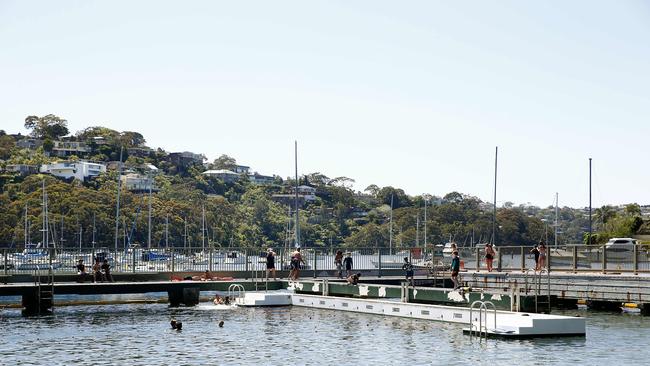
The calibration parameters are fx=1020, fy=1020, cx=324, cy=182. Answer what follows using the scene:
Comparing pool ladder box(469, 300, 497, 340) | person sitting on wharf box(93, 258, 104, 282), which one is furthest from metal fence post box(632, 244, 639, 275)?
person sitting on wharf box(93, 258, 104, 282)

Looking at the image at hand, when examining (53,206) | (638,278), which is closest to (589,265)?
(638,278)

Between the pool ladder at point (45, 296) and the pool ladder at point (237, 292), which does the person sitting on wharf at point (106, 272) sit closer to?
the pool ladder at point (45, 296)

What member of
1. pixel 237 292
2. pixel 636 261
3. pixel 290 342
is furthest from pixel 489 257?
pixel 290 342

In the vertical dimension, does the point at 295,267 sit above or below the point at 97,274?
above

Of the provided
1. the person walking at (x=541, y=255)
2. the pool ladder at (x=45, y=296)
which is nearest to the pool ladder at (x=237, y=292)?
the pool ladder at (x=45, y=296)

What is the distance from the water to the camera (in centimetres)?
3334

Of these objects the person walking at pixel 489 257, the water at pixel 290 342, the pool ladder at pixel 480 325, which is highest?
the person walking at pixel 489 257

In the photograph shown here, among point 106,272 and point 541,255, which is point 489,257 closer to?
point 541,255

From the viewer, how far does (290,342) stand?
38250 mm

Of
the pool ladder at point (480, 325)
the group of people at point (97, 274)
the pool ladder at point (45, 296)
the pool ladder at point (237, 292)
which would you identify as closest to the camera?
the pool ladder at point (480, 325)

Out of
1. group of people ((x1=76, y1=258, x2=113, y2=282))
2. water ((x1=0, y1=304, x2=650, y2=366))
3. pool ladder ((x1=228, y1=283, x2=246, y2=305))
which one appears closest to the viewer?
water ((x1=0, y1=304, x2=650, y2=366))

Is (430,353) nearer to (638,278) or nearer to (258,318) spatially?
(258,318)

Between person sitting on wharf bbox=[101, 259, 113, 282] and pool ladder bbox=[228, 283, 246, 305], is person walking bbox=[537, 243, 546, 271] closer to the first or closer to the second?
pool ladder bbox=[228, 283, 246, 305]

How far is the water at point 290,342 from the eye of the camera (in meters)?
33.3
